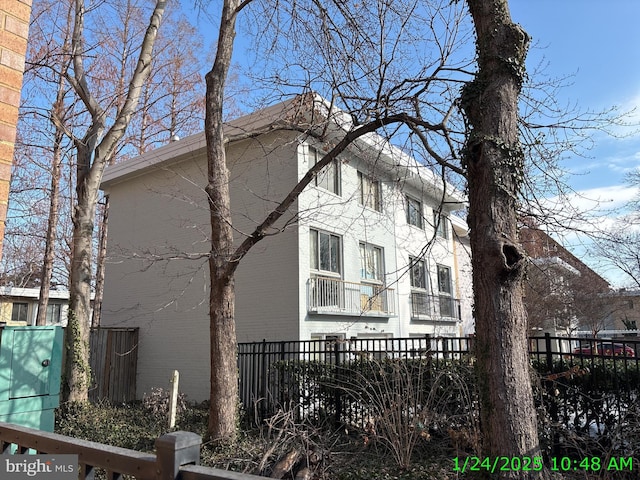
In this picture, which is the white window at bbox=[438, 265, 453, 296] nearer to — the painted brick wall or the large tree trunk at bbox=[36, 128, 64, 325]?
the large tree trunk at bbox=[36, 128, 64, 325]

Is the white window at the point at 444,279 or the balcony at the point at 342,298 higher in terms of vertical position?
the white window at the point at 444,279

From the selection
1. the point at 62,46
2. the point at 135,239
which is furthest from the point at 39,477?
the point at 135,239

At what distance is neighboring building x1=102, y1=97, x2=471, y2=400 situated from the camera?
1317cm

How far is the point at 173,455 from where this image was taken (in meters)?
1.90

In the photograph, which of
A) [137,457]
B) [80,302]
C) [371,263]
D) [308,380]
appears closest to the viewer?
[137,457]

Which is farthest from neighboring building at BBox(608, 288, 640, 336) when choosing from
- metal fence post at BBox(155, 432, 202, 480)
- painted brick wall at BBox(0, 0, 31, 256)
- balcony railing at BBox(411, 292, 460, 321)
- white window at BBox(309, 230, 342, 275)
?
painted brick wall at BBox(0, 0, 31, 256)

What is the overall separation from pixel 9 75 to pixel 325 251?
39.8ft

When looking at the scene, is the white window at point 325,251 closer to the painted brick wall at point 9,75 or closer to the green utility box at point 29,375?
the green utility box at point 29,375

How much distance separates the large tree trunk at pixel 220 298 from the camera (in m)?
7.17

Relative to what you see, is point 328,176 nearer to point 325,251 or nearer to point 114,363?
point 325,251

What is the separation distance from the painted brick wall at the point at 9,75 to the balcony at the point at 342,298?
10.3 metres

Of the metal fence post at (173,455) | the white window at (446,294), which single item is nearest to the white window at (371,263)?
the white window at (446,294)

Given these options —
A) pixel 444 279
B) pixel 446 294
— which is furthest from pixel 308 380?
pixel 444 279

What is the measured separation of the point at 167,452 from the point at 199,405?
11427 mm
